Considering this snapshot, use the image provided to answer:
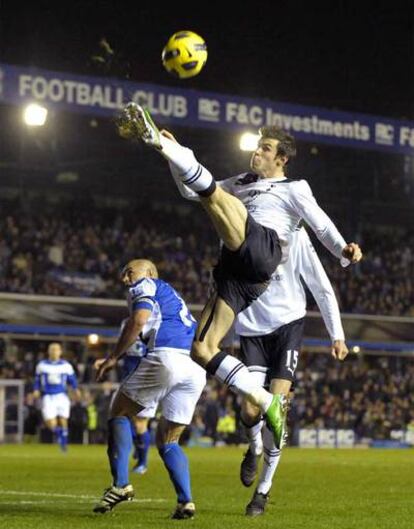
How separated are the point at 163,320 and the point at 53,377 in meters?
16.8

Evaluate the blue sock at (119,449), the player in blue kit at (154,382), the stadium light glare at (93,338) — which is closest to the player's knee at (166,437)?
the player in blue kit at (154,382)

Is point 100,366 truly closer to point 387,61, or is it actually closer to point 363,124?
point 363,124

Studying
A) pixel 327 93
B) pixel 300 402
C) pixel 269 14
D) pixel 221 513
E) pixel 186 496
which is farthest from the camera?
pixel 327 93

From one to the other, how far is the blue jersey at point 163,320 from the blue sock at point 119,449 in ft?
2.31

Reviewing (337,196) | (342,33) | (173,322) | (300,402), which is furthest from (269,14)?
(173,322)

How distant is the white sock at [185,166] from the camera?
8.45 meters

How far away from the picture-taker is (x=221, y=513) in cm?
1015

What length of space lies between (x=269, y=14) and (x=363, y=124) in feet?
25.8

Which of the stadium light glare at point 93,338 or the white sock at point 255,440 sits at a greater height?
the stadium light glare at point 93,338

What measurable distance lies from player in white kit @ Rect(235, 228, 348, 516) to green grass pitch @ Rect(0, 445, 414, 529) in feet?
2.07

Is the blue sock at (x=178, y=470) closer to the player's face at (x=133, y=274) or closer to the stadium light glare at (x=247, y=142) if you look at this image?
the player's face at (x=133, y=274)

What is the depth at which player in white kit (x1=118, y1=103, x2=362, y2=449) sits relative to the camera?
333 inches

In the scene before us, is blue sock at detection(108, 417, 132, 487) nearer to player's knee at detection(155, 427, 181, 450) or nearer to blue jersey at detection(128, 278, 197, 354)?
player's knee at detection(155, 427, 181, 450)

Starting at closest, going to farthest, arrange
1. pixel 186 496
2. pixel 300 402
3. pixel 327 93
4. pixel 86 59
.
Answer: pixel 186 496
pixel 300 402
pixel 86 59
pixel 327 93
